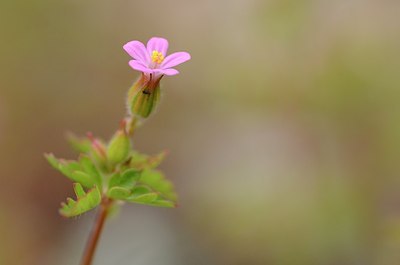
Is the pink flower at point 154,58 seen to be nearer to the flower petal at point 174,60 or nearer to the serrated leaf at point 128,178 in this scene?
the flower petal at point 174,60

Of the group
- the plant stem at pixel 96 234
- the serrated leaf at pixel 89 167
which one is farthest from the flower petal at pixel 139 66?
the plant stem at pixel 96 234

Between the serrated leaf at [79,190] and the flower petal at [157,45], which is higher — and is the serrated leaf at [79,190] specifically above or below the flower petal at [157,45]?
below

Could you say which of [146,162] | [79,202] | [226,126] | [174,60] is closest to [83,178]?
[79,202]

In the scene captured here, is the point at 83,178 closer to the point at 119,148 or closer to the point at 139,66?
the point at 119,148

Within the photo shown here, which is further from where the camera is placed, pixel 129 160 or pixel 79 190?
pixel 129 160

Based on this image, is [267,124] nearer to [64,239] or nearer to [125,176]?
[64,239]

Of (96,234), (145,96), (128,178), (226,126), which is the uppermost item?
(226,126)

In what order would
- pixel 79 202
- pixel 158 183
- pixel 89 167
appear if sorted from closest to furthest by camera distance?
pixel 79 202 < pixel 89 167 < pixel 158 183

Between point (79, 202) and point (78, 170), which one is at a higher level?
point (78, 170)
